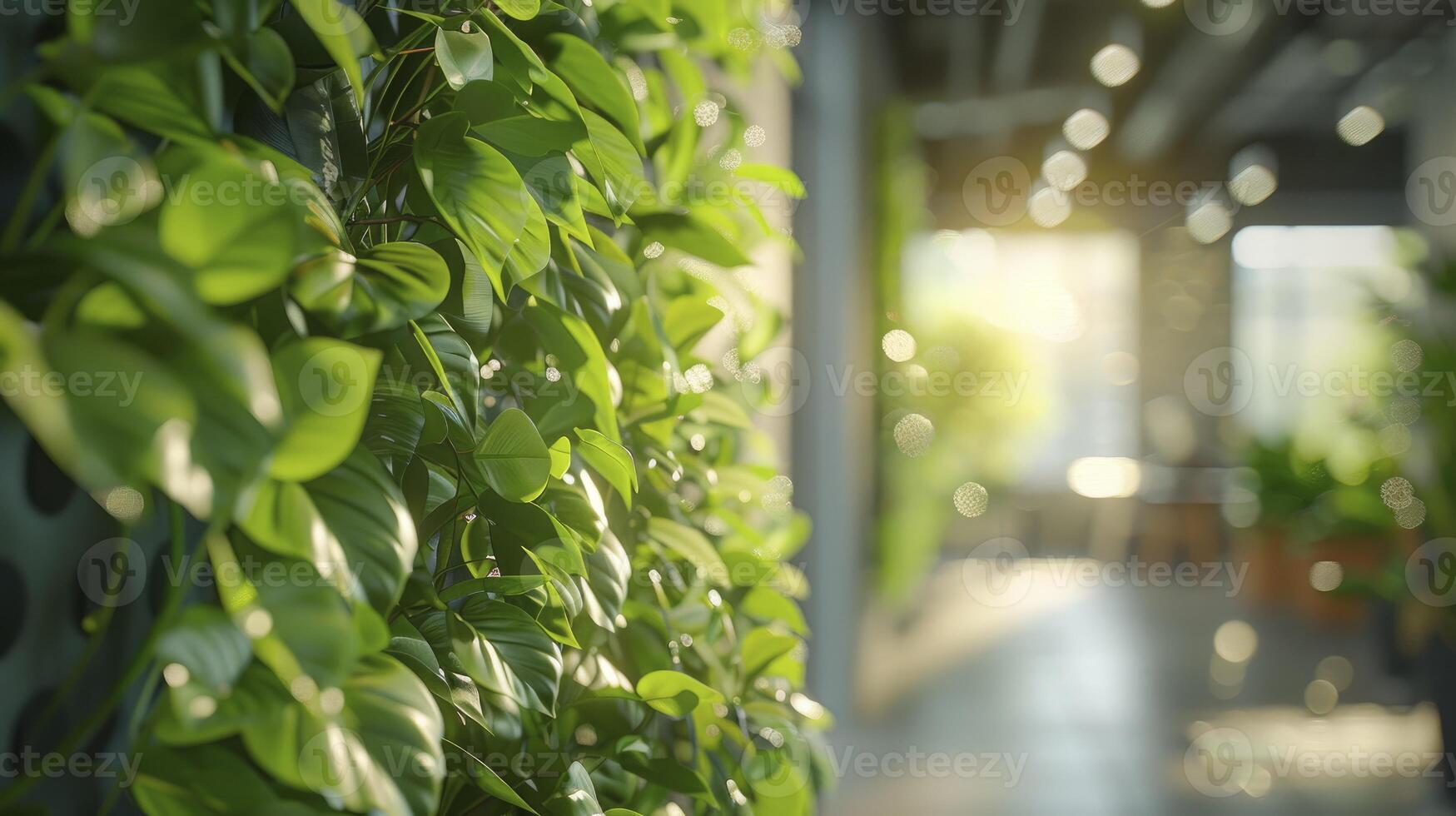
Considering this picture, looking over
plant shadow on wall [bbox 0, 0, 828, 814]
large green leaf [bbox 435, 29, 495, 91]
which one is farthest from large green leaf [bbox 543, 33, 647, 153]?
large green leaf [bbox 435, 29, 495, 91]

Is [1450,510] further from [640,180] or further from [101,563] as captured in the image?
[101,563]

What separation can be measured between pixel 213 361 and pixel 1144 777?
3.03m

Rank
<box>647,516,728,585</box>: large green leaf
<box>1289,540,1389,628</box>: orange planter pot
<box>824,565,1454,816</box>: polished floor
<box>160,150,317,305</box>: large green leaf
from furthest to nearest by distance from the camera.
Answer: <box>1289,540,1389,628</box>: orange planter pot < <box>824,565,1454,816</box>: polished floor < <box>647,516,728,585</box>: large green leaf < <box>160,150,317,305</box>: large green leaf

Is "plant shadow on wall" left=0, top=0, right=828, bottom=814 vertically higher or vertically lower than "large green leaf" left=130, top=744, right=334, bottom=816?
higher

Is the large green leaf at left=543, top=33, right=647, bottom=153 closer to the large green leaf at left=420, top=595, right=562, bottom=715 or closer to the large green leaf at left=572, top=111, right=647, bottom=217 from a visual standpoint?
the large green leaf at left=572, top=111, right=647, bottom=217

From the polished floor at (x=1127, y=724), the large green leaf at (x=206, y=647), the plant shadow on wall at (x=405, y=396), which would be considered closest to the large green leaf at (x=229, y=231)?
the plant shadow on wall at (x=405, y=396)

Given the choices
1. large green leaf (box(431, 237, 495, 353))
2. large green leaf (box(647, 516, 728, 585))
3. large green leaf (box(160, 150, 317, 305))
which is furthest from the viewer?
large green leaf (box(647, 516, 728, 585))

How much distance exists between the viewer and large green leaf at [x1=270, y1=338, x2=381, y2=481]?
0.98ft

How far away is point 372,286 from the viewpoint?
1.25 feet

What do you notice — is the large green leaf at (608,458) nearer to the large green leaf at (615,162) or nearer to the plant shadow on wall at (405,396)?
the plant shadow on wall at (405,396)

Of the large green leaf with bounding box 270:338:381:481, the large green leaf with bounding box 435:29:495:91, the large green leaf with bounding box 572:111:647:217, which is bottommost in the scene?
the large green leaf with bounding box 270:338:381:481

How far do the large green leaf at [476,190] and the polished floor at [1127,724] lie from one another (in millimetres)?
2347

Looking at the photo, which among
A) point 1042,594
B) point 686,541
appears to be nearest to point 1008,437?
point 1042,594

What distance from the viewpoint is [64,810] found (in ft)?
1.56
